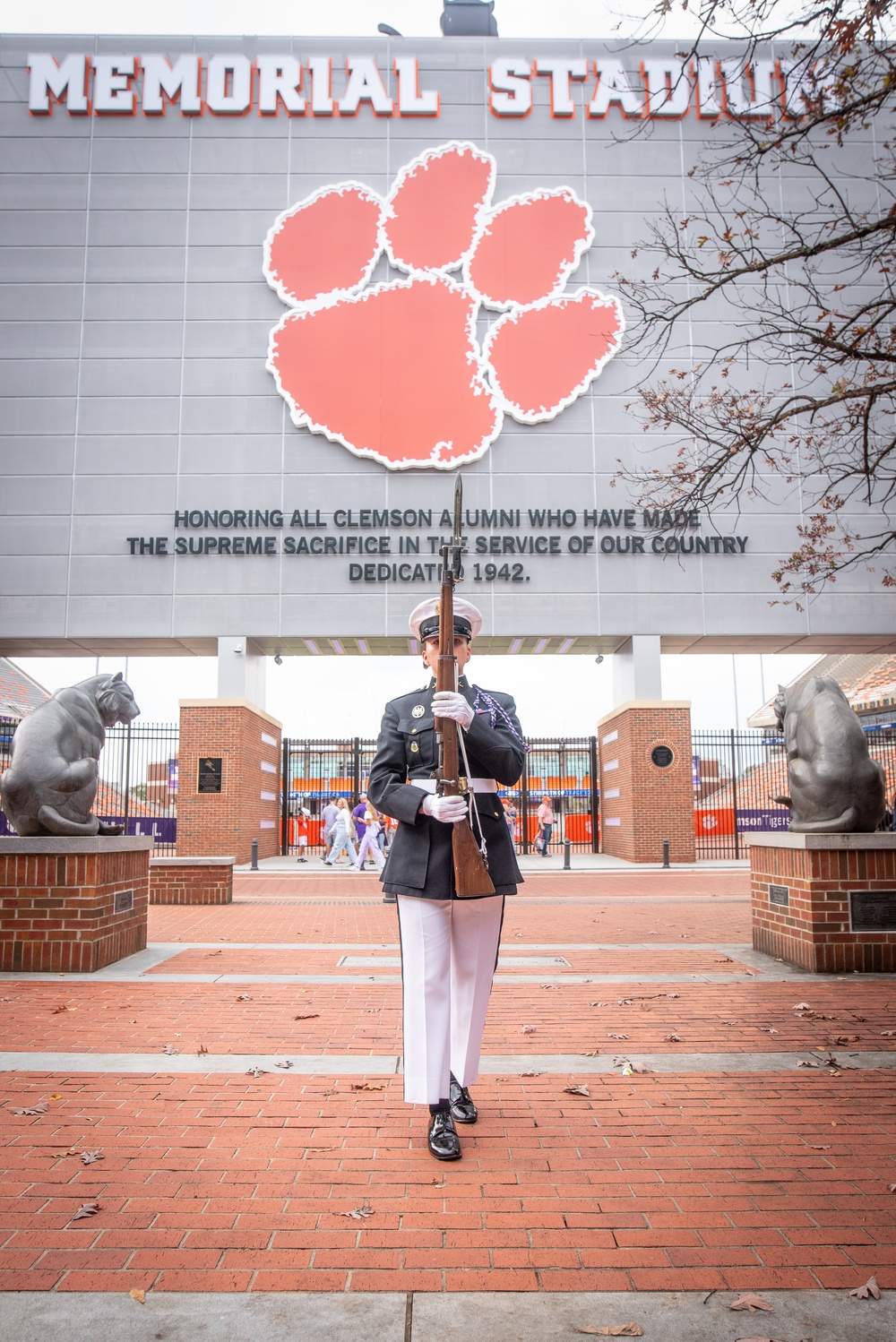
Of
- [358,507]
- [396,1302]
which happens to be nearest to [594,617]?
[358,507]

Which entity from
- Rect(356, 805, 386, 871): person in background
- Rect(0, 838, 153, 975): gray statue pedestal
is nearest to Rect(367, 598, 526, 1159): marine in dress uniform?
Rect(0, 838, 153, 975): gray statue pedestal

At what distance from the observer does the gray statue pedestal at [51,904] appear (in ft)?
23.2

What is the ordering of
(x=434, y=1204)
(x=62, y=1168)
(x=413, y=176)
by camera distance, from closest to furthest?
1. (x=434, y=1204)
2. (x=62, y=1168)
3. (x=413, y=176)

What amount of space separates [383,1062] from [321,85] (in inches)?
1029

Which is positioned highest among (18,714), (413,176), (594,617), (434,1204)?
(413,176)

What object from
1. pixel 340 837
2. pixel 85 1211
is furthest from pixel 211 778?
pixel 85 1211

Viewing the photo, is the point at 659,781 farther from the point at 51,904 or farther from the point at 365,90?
the point at 365,90

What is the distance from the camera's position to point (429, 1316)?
96.3 inches

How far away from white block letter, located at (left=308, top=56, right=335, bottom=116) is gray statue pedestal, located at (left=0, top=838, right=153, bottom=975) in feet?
75.8

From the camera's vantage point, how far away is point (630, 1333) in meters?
2.36

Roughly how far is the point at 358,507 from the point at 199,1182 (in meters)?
20.2

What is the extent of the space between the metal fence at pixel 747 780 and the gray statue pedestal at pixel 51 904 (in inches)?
719

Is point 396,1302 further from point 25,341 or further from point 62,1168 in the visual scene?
point 25,341

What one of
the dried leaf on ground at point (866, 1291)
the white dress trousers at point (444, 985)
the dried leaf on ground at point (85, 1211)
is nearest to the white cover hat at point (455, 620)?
the white dress trousers at point (444, 985)
